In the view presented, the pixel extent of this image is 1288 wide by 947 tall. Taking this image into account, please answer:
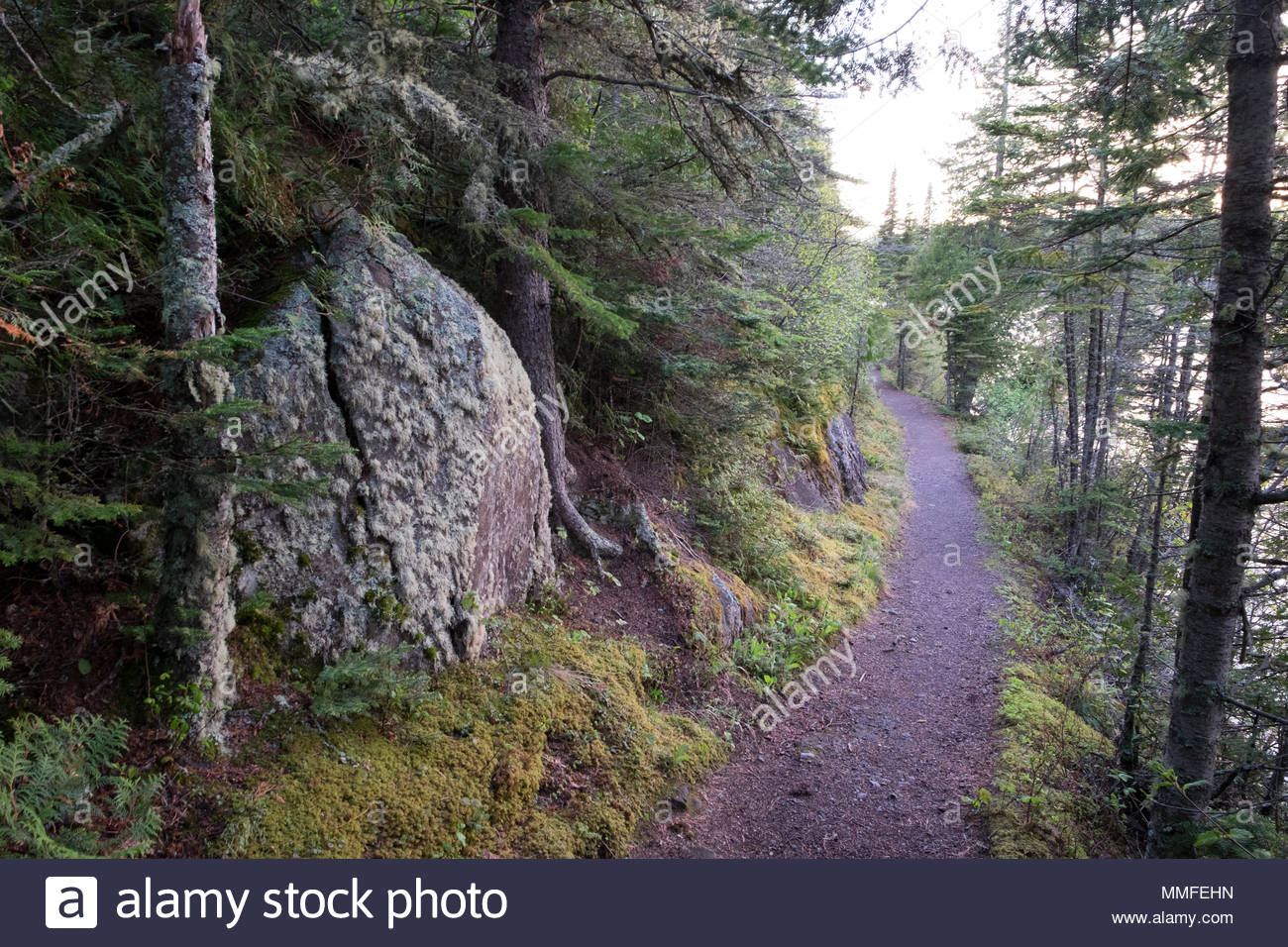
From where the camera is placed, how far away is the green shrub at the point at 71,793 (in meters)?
2.69

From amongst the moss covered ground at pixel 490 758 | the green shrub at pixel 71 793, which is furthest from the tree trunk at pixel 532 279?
the green shrub at pixel 71 793

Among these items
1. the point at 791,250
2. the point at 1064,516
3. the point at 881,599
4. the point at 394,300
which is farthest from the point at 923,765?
the point at 1064,516

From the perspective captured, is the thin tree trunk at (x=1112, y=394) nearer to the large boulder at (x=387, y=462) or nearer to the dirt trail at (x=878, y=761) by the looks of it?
the dirt trail at (x=878, y=761)

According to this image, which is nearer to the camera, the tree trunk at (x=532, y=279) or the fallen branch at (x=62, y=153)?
the fallen branch at (x=62, y=153)

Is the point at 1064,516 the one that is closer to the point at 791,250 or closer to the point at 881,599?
the point at 881,599

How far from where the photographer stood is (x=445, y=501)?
205 inches

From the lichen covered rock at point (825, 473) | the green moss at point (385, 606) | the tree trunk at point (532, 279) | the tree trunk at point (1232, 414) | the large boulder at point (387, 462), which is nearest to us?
Answer: the large boulder at point (387, 462)

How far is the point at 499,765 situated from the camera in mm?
4586

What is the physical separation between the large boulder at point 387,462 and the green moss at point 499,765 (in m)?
0.52

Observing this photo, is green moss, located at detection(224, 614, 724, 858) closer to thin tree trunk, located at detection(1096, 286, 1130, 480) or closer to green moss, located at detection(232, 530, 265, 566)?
green moss, located at detection(232, 530, 265, 566)

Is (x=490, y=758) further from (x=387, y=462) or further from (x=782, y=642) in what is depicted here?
(x=782, y=642)

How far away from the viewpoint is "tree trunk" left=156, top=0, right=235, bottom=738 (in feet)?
10.8

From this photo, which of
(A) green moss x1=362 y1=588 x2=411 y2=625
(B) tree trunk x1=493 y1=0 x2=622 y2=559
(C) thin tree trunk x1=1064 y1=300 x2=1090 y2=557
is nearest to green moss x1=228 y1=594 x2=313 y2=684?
(A) green moss x1=362 y1=588 x2=411 y2=625
